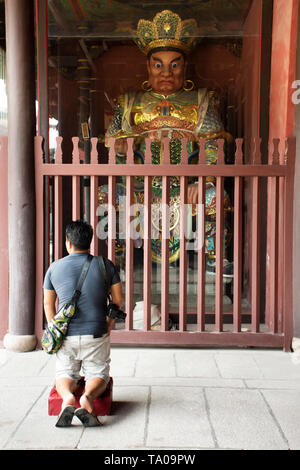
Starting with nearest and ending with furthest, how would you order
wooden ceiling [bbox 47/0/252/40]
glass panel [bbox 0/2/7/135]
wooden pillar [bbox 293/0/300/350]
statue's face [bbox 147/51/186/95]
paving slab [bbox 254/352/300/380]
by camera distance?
1. paving slab [bbox 254/352/300/380]
2. wooden pillar [bbox 293/0/300/350]
3. glass panel [bbox 0/2/7/135]
4. wooden ceiling [bbox 47/0/252/40]
5. statue's face [bbox 147/51/186/95]

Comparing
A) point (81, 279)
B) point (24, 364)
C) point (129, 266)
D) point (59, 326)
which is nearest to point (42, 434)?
point (59, 326)

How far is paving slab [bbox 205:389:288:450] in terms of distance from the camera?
221cm

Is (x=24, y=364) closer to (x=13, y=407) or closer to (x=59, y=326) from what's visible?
(x=13, y=407)

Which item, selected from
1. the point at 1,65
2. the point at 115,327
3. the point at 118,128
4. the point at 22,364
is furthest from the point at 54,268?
the point at 118,128

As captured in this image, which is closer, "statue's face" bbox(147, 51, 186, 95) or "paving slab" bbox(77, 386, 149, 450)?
"paving slab" bbox(77, 386, 149, 450)

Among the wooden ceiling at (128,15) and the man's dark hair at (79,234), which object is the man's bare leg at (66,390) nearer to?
the man's dark hair at (79,234)

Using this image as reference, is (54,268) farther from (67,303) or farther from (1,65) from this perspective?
(1,65)

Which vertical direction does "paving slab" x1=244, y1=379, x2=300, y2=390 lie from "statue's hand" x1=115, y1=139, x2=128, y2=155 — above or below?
below

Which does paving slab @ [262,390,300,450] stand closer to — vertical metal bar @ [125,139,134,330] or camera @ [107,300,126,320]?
camera @ [107,300,126,320]

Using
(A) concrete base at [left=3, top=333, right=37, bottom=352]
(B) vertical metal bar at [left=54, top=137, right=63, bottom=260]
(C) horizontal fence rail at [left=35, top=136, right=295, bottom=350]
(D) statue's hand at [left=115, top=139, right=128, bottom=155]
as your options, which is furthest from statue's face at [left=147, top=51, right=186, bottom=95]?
(A) concrete base at [left=3, top=333, right=37, bottom=352]

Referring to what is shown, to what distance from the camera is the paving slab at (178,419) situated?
222 centimetres

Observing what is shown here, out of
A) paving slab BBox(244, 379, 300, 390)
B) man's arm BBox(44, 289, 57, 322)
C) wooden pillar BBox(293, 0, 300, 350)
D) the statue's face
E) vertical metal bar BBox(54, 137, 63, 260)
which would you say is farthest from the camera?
the statue's face

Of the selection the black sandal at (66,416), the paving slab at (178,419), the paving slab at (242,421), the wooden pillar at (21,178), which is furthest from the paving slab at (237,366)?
the wooden pillar at (21,178)

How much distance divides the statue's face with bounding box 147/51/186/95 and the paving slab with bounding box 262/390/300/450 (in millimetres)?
3990
